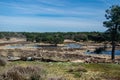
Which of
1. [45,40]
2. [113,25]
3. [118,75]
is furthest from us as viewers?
[45,40]

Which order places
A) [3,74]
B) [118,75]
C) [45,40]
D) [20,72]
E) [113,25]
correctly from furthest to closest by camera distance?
1. [45,40]
2. [113,25]
3. [118,75]
4. [20,72]
5. [3,74]

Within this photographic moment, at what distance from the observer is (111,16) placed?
3953 cm

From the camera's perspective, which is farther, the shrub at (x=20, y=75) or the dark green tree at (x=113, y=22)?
the dark green tree at (x=113, y=22)

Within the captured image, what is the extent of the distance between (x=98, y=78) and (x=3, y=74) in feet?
23.7

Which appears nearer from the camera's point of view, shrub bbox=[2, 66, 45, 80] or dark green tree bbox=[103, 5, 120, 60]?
shrub bbox=[2, 66, 45, 80]

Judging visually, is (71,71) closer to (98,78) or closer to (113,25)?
(98,78)

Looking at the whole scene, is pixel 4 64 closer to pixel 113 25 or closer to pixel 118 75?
pixel 118 75

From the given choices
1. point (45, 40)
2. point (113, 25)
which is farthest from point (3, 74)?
point (45, 40)

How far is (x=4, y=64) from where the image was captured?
22.4m

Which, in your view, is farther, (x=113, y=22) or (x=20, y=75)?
(x=113, y=22)

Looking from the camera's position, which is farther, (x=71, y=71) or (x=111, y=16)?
(x=111, y=16)

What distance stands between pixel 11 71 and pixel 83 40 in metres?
133

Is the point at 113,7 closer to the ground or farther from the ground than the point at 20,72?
farther from the ground

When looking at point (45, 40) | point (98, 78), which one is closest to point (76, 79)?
point (98, 78)
